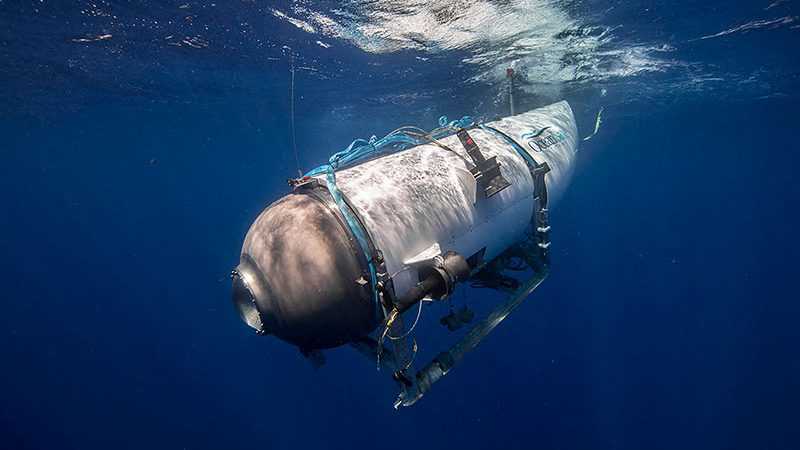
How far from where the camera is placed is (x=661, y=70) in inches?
525

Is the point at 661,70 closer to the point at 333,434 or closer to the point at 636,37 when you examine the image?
the point at 636,37

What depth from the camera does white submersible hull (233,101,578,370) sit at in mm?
2859

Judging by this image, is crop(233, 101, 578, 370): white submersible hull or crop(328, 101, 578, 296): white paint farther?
crop(328, 101, 578, 296): white paint

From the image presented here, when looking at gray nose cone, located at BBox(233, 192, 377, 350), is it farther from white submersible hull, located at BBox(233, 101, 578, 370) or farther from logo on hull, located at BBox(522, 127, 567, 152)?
logo on hull, located at BBox(522, 127, 567, 152)

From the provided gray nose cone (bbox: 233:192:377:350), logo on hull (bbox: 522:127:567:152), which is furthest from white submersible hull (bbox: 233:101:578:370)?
logo on hull (bbox: 522:127:567:152)

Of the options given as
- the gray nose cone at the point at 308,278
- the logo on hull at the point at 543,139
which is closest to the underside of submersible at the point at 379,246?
the gray nose cone at the point at 308,278

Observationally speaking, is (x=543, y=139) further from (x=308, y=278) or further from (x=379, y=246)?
(x=308, y=278)

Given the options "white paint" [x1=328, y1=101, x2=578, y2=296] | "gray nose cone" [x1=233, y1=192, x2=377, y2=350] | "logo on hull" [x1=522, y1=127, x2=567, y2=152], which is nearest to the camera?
"gray nose cone" [x1=233, y1=192, x2=377, y2=350]

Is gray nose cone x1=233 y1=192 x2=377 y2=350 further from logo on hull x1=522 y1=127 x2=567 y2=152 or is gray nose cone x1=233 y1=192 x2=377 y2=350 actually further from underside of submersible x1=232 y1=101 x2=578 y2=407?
logo on hull x1=522 y1=127 x2=567 y2=152

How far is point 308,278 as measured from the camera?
2.84m

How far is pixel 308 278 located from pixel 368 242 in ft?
1.78

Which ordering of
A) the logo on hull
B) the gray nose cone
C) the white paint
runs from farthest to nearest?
the logo on hull < the white paint < the gray nose cone

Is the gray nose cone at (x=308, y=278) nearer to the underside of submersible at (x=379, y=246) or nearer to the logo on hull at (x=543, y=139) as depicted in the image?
the underside of submersible at (x=379, y=246)

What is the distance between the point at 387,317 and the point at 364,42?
9124 millimetres
